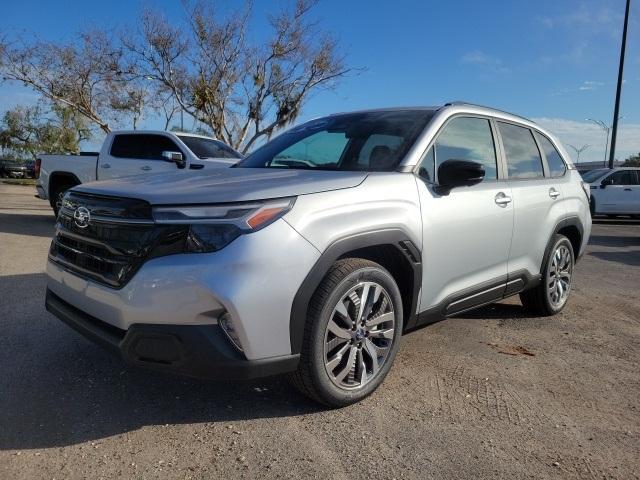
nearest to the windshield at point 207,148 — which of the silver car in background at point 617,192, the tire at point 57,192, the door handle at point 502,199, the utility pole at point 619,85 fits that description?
the tire at point 57,192

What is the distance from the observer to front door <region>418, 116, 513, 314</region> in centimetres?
331

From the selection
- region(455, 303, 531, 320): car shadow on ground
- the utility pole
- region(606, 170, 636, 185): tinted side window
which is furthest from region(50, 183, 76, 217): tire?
the utility pole

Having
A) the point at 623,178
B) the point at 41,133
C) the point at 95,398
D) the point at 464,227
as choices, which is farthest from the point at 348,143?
the point at 41,133

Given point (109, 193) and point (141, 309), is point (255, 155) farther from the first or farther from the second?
point (141, 309)

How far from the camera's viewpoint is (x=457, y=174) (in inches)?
128

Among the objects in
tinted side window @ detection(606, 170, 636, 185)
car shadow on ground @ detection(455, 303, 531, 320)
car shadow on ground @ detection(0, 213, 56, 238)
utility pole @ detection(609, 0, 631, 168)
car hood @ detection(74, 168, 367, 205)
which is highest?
utility pole @ detection(609, 0, 631, 168)

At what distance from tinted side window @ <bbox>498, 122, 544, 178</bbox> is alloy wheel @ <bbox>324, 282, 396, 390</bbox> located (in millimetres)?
1905

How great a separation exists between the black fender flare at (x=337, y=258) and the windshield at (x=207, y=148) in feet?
23.2

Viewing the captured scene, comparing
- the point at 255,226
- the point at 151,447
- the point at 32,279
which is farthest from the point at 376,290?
the point at 32,279

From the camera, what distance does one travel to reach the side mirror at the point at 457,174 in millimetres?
3223

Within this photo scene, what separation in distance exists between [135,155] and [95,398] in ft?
25.9

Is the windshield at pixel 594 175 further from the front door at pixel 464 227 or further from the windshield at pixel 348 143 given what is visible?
→ the windshield at pixel 348 143

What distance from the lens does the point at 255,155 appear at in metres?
4.28

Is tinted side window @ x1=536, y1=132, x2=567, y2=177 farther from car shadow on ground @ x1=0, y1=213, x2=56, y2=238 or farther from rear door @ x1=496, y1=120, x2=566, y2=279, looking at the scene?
car shadow on ground @ x1=0, y1=213, x2=56, y2=238
